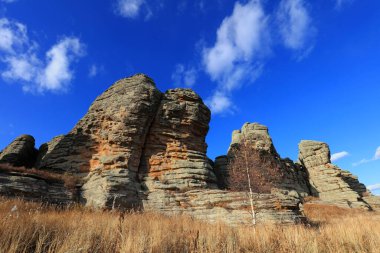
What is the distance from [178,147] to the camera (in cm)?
2414

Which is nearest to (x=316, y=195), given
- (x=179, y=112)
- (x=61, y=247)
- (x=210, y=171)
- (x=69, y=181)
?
(x=210, y=171)

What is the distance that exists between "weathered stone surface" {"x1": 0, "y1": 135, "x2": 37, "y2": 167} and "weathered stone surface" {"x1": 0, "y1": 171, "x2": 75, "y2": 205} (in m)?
13.2

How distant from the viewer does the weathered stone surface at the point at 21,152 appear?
28553 mm

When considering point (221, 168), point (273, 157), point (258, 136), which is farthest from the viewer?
point (258, 136)

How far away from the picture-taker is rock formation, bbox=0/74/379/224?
17719mm

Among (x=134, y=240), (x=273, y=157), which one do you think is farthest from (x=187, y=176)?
(x=273, y=157)

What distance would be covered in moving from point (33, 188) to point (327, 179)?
4303 cm

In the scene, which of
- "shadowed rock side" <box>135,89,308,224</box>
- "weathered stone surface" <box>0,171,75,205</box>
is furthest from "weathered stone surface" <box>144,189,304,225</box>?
"weathered stone surface" <box>0,171,75,205</box>

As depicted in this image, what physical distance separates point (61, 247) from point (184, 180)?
16733mm

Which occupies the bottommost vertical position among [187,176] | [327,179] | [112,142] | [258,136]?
[187,176]

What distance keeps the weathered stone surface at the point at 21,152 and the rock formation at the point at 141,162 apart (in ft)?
0.32

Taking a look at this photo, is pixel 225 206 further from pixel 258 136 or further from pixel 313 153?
pixel 313 153

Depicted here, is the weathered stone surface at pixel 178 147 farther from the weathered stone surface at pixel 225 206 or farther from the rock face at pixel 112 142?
the weathered stone surface at pixel 225 206

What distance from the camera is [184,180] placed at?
2156cm
